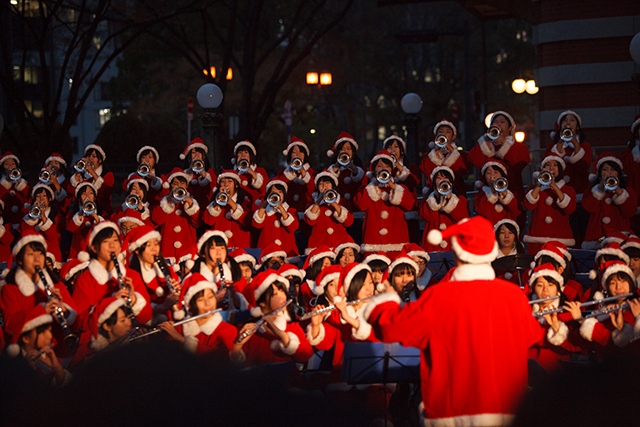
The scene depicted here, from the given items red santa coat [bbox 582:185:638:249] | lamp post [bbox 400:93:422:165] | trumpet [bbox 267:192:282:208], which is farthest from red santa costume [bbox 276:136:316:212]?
red santa coat [bbox 582:185:638:249]

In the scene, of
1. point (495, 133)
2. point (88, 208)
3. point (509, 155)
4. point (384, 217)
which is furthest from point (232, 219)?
point (509, 155)

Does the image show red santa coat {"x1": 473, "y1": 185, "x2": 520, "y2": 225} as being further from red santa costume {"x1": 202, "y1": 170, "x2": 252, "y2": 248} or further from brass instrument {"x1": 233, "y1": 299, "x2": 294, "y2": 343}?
brass instrument {"x1": 233, "y1": 299, "x2": 294, "y2": 343}

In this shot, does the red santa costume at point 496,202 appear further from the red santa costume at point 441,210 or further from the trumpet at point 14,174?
the trumpet at point 14,174

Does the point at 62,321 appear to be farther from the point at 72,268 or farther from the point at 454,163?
the point at 454,163

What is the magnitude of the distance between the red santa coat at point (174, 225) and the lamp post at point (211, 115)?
7.84 feet

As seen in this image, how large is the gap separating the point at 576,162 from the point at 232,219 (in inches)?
166

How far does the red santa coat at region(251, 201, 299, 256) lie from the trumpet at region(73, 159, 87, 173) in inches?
105

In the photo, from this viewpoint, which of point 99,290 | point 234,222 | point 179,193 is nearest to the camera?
point 99,290

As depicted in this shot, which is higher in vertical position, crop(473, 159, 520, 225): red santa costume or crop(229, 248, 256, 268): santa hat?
crop(473, 159, 520, 225): red santa costume

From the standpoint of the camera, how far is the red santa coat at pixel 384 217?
8609 millimetres

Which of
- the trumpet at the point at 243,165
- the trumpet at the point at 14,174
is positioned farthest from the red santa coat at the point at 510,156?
the trumpet at the point at 14,174

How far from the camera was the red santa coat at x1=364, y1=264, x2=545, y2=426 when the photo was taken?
3.84 metres

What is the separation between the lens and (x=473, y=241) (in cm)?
392

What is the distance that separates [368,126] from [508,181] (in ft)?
101
